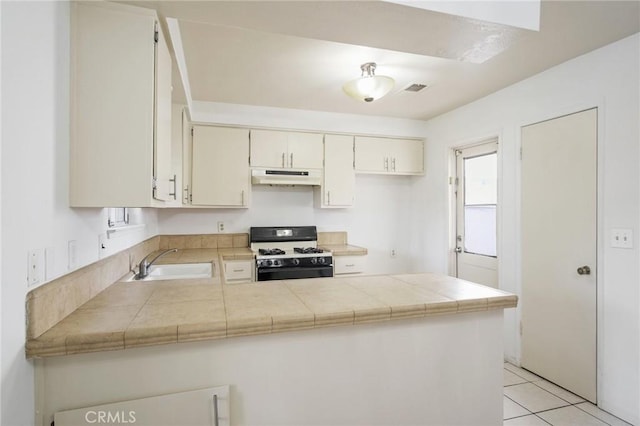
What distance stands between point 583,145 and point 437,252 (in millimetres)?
1856

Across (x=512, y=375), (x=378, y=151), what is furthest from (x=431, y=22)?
(x=512, y=375)

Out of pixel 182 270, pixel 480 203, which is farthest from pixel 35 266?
pixel 480 203

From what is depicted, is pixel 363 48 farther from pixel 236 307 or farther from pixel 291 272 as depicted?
pixel 291 272

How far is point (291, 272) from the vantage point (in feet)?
10.7

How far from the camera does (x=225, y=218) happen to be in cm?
374

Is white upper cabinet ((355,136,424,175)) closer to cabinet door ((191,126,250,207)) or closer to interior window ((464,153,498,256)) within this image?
interior window ((464,153,498,256))

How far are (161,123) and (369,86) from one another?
1.49 meters

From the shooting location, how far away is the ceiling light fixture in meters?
2.34

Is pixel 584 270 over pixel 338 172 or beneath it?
beneath

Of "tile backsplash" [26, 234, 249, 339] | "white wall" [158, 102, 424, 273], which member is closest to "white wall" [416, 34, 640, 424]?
"white wall" [158, 102, 424, 273]

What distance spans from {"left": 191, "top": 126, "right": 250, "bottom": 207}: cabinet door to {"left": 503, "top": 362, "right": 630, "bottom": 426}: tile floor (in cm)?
286

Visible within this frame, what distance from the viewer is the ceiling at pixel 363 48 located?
137 centimetres

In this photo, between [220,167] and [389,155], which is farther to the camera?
[389,155]

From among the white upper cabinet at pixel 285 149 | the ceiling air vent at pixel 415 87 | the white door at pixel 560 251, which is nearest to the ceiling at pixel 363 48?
the ceiling air vent at pixel 415 87
